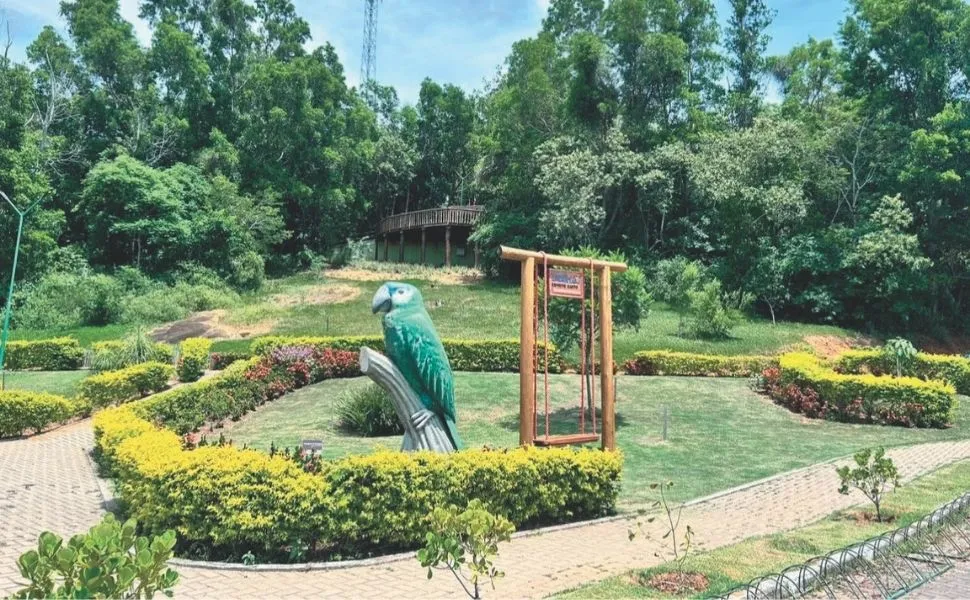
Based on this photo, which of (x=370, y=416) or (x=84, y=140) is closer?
(x=370, y=416)

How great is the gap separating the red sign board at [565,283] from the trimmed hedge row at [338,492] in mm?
1993

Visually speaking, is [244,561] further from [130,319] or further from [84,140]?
[84,140]

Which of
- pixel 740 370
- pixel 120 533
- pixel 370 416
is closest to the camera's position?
pixel 120 533

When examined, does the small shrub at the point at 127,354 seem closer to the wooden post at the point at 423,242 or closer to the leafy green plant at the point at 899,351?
the leafy green plant at the point at 899,351

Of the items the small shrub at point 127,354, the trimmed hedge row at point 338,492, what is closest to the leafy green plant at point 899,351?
the trimmed hedge row at point 338,492

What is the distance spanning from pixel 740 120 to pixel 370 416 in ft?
114

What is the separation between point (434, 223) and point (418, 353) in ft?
107

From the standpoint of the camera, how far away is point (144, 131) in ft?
115

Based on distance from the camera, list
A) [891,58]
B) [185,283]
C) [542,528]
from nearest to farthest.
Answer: [542,528] → [891,58] → [185,283]

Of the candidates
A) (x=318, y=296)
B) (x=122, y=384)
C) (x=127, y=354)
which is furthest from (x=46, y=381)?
(x=318, y=296)

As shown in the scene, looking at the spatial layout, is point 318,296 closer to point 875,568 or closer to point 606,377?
point 606,377

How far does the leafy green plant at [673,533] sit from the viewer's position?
205 inches

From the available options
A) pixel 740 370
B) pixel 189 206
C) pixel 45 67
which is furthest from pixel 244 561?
pixel 45 67

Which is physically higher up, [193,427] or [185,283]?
[185,283]
